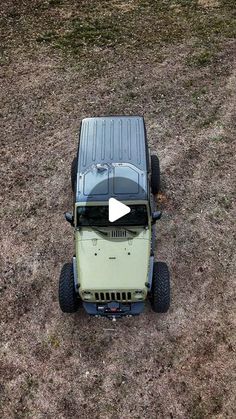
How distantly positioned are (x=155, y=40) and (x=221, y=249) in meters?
9.73

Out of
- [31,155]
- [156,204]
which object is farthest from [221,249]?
[31,155]

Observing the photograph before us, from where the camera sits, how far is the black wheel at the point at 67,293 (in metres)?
8.66

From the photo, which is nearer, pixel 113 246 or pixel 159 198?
pixel 113 246

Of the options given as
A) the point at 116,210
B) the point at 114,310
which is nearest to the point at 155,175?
the point at 116,210

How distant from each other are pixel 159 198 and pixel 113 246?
3034 mm

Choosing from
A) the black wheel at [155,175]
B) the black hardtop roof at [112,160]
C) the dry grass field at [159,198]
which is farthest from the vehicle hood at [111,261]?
the black wheel at [155,175]

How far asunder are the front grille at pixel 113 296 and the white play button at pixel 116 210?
1.46 meters

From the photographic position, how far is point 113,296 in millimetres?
8336

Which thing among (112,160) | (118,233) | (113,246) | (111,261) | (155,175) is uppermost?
(112,160)

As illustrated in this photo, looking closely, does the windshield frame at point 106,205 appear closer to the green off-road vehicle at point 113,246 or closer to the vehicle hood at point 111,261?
the green off-road vehicle at point 113,246

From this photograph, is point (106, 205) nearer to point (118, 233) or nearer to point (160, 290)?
point (118, 233)

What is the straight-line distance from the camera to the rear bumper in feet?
27.9

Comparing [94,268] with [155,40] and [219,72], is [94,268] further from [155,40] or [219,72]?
[155,40]

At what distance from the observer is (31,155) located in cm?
1259
